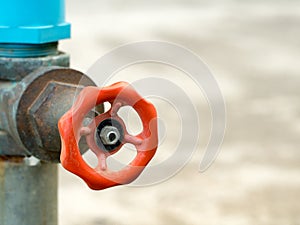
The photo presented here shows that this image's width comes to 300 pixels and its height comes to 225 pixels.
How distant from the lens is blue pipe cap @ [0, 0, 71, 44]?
2.85 ft

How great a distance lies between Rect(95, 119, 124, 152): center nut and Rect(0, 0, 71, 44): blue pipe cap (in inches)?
6.4

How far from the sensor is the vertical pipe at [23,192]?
0.92 metres

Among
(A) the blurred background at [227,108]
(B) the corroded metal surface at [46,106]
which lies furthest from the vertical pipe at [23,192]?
(A) the blurred background at [227,108]

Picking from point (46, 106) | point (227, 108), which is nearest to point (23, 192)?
point (46, 106)

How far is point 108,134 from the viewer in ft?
2.52

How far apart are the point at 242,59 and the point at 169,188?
5.97 feet

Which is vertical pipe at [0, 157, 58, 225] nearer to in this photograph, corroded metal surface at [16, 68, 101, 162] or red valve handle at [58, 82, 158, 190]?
corroded metal surface at [16, 68, 101, 162]

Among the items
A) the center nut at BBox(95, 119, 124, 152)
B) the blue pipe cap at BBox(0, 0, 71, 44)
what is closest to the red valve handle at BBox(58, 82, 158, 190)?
the center nut at BBox(95, 119, 124, 152)

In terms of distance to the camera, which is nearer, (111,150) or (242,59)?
(111,150)

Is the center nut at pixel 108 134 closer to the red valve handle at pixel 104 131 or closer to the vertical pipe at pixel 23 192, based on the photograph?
the red valve handle at pixel 104 131

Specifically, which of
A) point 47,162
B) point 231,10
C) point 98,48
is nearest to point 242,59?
point 98,48

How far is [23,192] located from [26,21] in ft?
0.64

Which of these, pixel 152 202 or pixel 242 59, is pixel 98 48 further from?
pixel 152 202

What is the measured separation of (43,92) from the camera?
87 centimetres
